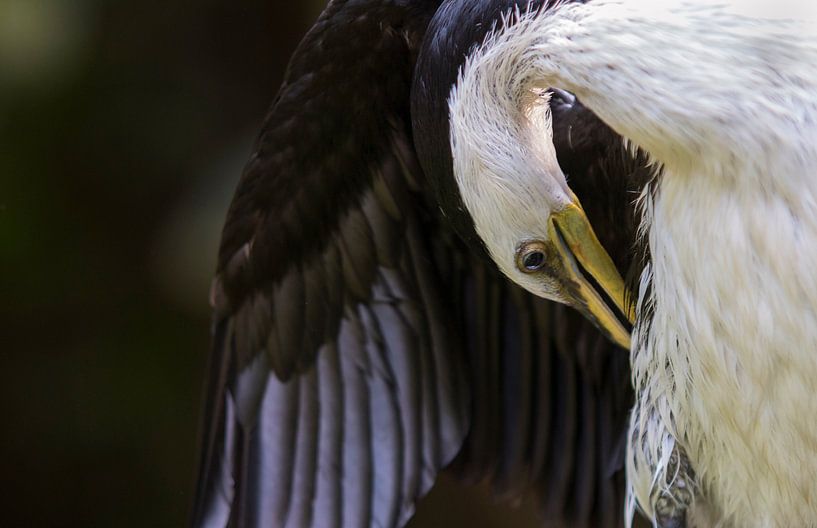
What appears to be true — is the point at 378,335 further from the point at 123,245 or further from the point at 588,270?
the point at 123,245

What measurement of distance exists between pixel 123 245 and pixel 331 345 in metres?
1.41

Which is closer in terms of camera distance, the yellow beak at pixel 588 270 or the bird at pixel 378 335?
the yellow beak at pixel 588 270

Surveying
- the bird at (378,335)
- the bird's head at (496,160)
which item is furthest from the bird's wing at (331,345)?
the bird's head at (496,160)

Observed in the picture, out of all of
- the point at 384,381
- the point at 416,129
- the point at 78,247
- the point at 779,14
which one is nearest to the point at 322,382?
the point at 384,381

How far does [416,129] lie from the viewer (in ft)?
6.36

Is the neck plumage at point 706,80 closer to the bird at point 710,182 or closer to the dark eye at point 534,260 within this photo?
the bird at point 710,182

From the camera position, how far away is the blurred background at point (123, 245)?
3.57 m

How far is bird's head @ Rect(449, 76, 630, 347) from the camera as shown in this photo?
1.81 m

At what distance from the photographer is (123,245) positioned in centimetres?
372

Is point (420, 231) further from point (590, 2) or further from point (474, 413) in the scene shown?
point (590, 2)

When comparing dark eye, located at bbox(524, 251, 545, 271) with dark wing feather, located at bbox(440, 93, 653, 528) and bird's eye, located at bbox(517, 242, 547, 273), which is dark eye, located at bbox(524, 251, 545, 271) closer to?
bird's eye, located at bbox(517, 242, 547, 273)

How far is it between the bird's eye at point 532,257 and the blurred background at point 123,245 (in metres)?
1.71

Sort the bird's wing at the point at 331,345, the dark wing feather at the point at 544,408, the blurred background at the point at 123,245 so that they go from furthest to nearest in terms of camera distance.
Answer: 1. the blurred background at the point at 123,245
2. the dark wing feather at the point at 544,408
3. the bird's wing at the point at 331,345

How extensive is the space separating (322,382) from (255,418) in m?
0.14
